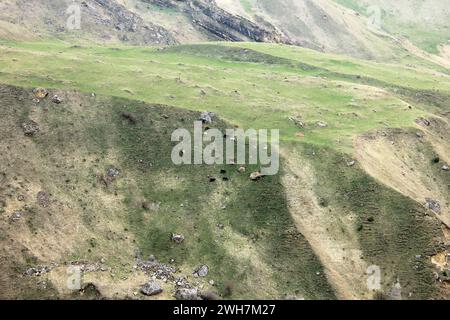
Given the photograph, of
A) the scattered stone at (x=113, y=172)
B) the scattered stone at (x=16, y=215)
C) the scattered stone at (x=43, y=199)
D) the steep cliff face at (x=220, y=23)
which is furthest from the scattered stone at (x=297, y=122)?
the steep cliff face at (x=220, y=23)

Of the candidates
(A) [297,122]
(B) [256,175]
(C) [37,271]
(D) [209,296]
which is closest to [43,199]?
(C) [37,271]

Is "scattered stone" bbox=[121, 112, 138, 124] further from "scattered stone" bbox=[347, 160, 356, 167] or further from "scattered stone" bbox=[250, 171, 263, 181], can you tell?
"scattered stone" bbox=[347, 160, 356, 167]

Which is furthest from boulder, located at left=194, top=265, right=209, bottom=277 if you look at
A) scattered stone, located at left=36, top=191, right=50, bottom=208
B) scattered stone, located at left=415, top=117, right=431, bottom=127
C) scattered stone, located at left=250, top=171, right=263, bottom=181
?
scattered stone, located at left=415, top=117, right=431, bottom=127

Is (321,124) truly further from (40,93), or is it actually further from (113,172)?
(40,93)

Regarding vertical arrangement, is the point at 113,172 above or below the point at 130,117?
below

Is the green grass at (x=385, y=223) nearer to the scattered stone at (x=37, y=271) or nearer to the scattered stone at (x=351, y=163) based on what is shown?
the scattered stone at (x=351, y=163)
